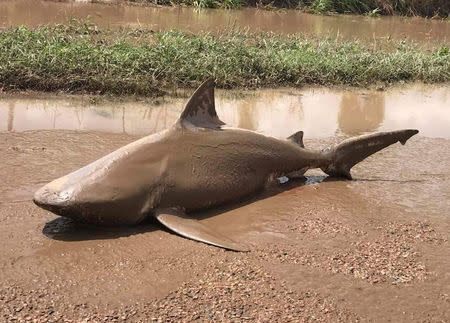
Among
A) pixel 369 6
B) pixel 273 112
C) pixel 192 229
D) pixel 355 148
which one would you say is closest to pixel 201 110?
pixel 192 229

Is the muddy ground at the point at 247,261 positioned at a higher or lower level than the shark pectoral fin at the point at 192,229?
lower

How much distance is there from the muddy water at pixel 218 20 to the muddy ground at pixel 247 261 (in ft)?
33.8

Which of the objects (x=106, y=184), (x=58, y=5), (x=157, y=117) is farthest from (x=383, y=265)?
(x=58, y=5)

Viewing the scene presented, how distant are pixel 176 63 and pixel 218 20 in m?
9.27

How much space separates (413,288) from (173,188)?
2011mm

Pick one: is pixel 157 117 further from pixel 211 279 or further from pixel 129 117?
pixel 211 279

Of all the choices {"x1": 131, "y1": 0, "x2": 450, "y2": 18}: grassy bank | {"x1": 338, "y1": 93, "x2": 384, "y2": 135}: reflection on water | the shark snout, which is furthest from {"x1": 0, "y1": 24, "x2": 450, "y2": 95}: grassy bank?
{"x1": 131, "y1": 0, "x2": 450, "y2": 18}: grassy bank

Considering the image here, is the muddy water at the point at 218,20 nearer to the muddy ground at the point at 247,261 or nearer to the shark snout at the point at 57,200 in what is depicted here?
the muddy ground at the point at 247,261

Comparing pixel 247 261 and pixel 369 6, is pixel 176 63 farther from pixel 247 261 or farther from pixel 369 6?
pixel 369 6

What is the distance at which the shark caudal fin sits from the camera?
250 inches

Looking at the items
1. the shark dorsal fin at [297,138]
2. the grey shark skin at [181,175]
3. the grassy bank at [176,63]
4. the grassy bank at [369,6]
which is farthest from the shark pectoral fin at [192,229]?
the grassy bank at [369,6]

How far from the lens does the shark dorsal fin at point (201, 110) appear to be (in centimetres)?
525

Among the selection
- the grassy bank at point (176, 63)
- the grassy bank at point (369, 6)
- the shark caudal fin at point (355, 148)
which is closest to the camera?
the shark caudal fin at point (355, 148)

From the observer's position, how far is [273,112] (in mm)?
9289
